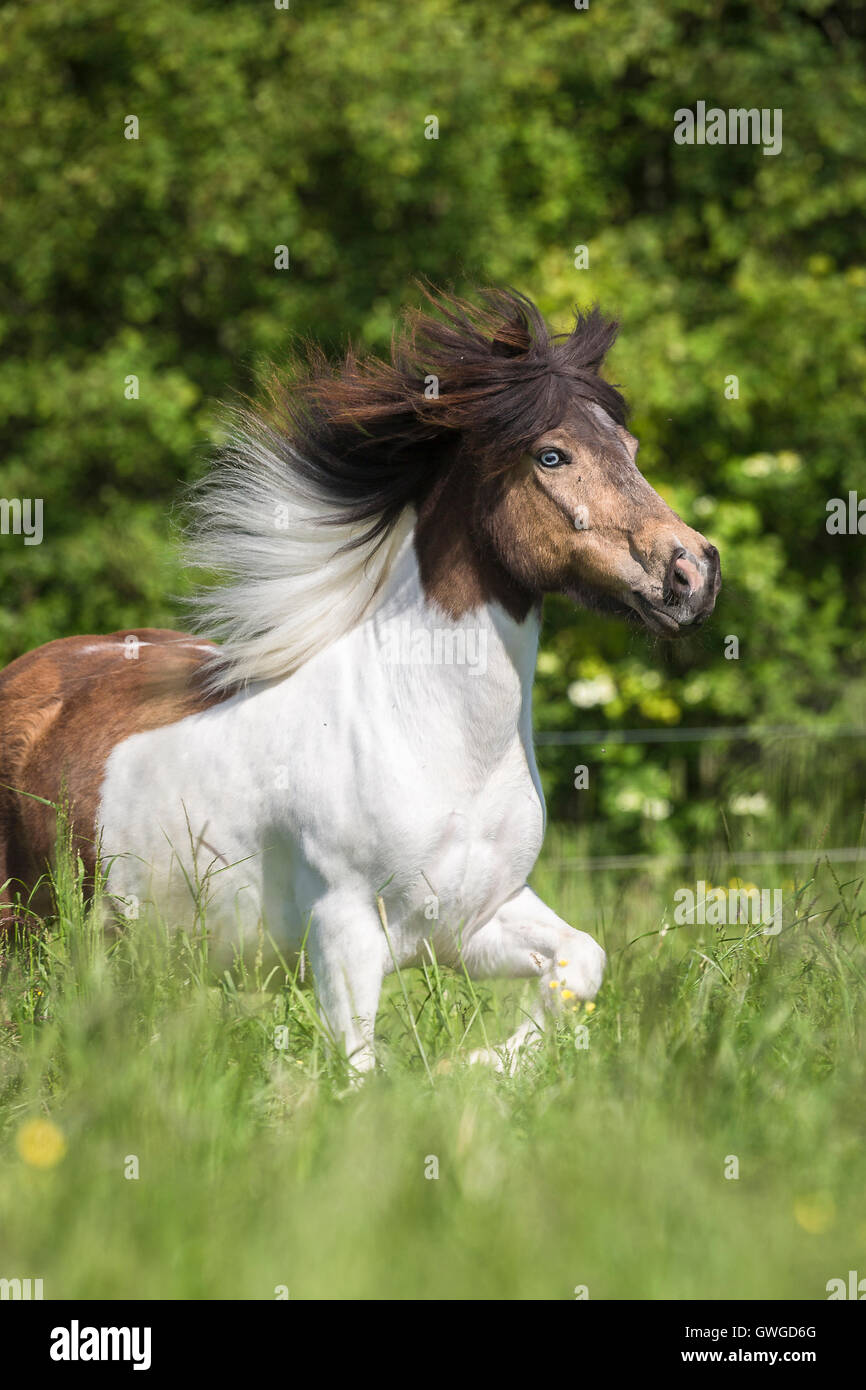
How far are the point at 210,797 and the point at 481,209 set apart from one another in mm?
5784

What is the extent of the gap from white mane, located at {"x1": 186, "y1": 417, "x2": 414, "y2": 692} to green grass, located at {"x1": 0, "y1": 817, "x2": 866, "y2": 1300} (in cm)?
77

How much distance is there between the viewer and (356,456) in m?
3.75

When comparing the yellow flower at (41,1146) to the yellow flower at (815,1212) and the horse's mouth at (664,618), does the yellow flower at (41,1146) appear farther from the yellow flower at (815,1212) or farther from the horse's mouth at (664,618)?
the horse's mouth at (664,618)

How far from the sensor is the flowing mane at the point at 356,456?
3521 mm

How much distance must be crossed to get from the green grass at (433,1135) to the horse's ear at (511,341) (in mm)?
1550

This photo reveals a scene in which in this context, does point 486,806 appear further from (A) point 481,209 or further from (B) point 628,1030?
(A) point 481,209

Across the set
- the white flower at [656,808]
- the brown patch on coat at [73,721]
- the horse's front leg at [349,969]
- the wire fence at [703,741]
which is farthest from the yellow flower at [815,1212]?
the white flower at [656,808]

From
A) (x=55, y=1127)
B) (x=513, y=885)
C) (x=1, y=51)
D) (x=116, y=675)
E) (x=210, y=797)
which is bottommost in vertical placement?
(x=55, y=1127)

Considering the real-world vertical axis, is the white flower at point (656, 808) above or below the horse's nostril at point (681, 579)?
below

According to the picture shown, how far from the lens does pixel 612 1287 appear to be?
2.26 metres

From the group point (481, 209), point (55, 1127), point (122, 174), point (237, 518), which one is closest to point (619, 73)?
point (481, 209)

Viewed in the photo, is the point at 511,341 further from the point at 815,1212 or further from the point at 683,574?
the point at 815,1212

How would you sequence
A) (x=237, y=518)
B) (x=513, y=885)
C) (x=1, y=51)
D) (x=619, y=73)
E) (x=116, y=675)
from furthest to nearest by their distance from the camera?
(x=619, y=73), (x=1, y=51), (x=116, y=675), (x=237, y=518), (x=513, y=885)

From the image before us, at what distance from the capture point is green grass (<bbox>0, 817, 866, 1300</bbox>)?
2.28 m
